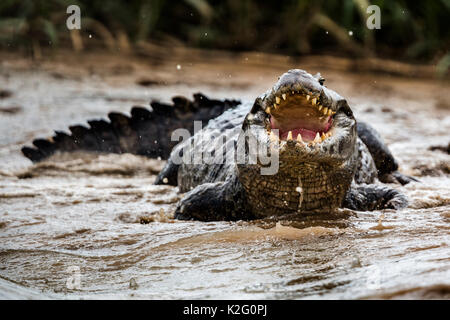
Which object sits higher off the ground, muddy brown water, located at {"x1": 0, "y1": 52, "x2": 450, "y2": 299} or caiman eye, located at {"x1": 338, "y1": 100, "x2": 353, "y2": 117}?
caiman eye, located at {"x1": 338, "y1": 100, "x2": 353, "y2": 117}

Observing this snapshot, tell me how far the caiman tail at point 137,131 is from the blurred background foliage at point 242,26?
434cm

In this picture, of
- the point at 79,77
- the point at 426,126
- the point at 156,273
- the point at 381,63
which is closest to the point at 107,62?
the point at 79,77

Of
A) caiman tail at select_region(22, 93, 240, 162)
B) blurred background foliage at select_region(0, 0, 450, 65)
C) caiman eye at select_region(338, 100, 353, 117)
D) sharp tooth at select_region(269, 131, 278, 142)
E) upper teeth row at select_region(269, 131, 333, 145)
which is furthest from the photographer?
blurred background foliage at select_region(0, 0, 450, 65)

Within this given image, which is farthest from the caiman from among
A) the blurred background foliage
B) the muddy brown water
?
the blurred background foliage

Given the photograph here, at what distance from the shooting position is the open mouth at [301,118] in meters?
3.30

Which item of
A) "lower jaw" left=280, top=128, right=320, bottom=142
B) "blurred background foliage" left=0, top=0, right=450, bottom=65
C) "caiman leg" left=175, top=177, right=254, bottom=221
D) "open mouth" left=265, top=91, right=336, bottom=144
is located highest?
"blurred background foliage" left=0, top=0, right=450, bottom=65

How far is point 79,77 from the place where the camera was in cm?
938

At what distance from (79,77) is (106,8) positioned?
178 cm

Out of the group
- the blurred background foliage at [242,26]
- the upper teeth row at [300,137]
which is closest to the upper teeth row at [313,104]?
the upper teeth row at [300,137]

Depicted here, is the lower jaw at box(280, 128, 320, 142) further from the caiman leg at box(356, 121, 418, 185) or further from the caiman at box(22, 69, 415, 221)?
the caiman leg at box(356, 121, 418, 185)

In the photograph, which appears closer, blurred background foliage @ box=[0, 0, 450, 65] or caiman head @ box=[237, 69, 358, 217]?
caiman head @ box=[237, 69, 358, 217]

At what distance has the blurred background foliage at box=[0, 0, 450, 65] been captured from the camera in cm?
1019

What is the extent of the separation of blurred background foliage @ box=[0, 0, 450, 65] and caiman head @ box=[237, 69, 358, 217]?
22.0ft

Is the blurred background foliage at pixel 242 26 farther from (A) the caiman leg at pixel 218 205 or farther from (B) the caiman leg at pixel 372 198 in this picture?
(A) the caiman leg at pixel 218 205
